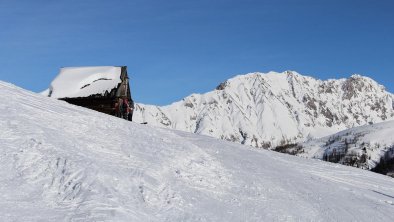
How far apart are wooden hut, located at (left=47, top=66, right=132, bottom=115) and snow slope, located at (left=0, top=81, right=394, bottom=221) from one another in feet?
75.0

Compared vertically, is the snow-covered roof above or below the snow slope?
above

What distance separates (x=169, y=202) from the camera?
16.5m

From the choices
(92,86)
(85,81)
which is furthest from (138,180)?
(85,81)

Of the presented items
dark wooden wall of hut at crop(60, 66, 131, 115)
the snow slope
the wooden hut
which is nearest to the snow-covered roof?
the wooden hut

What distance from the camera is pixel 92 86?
52.2m

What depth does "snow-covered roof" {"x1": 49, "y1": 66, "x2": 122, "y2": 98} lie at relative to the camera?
5178cm

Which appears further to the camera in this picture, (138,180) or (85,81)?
(85,81)

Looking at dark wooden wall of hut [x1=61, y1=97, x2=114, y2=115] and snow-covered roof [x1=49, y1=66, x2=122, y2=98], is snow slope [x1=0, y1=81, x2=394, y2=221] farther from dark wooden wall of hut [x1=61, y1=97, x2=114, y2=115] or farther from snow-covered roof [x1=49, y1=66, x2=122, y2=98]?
snow-covered roof [x1=49, y1=66, x2=122, y2=98]

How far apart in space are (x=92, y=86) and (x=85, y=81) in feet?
3.47

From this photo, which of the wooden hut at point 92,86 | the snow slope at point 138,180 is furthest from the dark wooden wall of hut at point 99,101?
the snow slope at point 138,180

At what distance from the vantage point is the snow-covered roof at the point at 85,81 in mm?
51781

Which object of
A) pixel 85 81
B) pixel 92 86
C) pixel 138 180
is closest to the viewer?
pixel 138 180

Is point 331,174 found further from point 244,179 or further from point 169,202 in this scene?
point 169,202

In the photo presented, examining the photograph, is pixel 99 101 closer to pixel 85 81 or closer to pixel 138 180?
pixel 85 81
